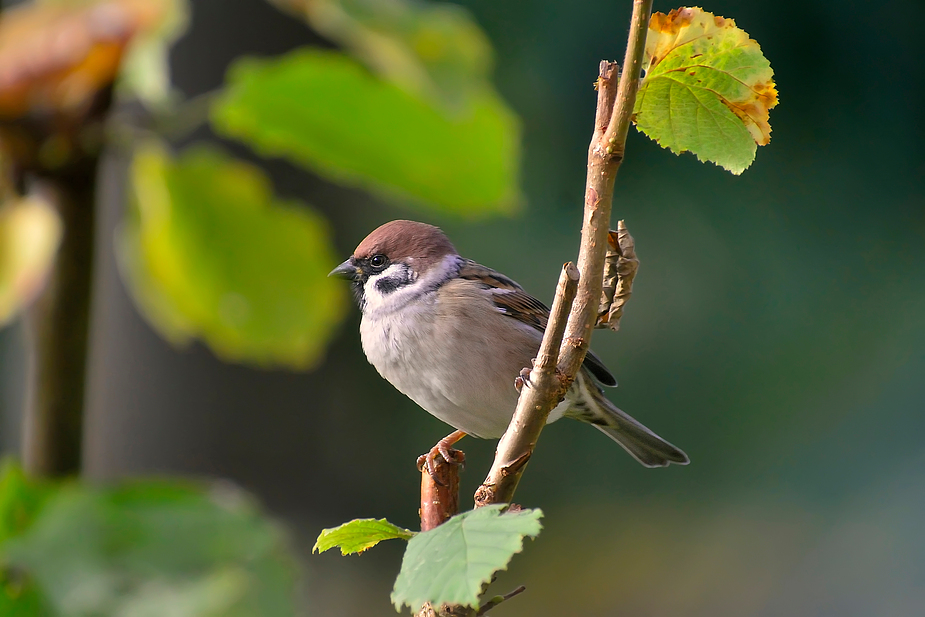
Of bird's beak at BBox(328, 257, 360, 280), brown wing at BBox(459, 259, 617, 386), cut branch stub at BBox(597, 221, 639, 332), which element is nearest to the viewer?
cut branch stub at BBox(597, 221, 639, 332)

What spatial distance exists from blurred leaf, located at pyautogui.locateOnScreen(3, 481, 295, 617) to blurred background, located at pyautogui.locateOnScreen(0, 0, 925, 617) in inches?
67.8

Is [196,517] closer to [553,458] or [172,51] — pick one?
[172,51]

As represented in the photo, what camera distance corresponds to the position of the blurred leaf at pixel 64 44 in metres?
1.29

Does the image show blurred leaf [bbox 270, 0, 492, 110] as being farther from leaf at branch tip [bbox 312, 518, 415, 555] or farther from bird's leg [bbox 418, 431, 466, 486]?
leaf at branch tip [bbox 312, 518, 415, 555]

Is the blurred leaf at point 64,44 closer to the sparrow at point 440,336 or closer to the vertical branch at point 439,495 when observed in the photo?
the sparrow at point 440,336

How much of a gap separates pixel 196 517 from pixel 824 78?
3209mm

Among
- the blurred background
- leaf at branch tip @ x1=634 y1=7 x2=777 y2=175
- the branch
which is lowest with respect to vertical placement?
the blurred background

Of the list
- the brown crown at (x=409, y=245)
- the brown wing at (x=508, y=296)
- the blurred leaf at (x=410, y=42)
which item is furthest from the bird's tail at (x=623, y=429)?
the blurred leaf at (x=410, y=42)

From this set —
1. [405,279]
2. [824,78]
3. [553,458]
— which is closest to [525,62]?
[824,78]

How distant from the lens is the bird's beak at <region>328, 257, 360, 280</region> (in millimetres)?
1669

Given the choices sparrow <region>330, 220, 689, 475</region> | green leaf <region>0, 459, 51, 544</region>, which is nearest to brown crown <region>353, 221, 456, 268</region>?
sparrow <region>330, 220, 689, 475</region>

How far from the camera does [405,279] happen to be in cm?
181

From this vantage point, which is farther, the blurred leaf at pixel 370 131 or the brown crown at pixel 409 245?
the brown crown at pixel 409 245

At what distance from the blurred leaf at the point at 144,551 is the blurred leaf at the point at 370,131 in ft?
1.87
